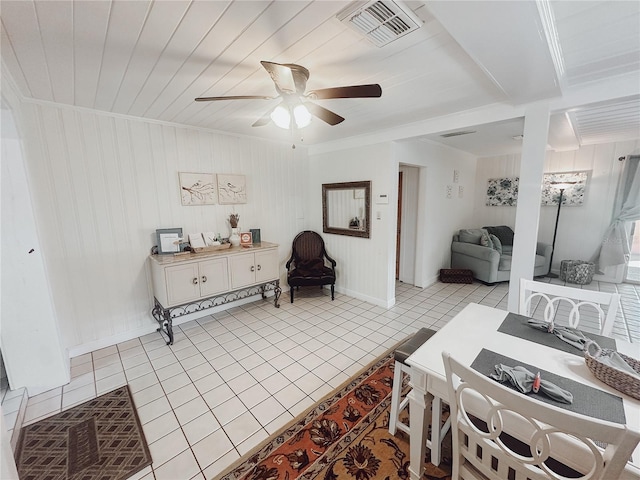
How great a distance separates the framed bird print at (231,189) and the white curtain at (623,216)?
5.93 metres

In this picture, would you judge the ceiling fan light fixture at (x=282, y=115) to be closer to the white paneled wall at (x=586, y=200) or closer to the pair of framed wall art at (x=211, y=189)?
the pair of framed wall art at (x=211, y=189)

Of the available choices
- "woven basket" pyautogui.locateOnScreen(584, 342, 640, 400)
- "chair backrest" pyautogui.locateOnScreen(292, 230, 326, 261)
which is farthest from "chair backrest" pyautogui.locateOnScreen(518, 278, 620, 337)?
"chair backrest" pyautogui.locateOnScreen(292, 230, 326, 261)

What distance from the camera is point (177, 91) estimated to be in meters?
2.14

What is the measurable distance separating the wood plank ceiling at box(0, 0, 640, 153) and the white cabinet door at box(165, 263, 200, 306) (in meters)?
1.60

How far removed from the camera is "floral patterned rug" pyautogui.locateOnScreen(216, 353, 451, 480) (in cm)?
146

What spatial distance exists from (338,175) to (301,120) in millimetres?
2170

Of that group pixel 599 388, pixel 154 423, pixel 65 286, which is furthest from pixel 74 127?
pixel 599 388

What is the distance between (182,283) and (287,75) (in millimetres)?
2291

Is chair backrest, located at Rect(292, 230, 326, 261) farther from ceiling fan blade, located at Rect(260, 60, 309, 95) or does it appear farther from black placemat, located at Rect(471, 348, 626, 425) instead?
black placemat, located at Rect(471, 348, 626, 425)

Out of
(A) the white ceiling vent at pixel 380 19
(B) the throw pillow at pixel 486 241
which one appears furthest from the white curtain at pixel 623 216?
(A) the white ceiling vent at pixel 380 19

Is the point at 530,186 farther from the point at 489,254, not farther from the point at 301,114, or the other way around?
the point at 489,254

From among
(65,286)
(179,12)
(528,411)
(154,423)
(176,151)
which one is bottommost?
(154,423)

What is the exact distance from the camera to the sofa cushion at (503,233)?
17.0 feet

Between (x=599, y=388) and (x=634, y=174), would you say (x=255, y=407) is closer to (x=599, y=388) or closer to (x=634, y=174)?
(x=599, y=388)
